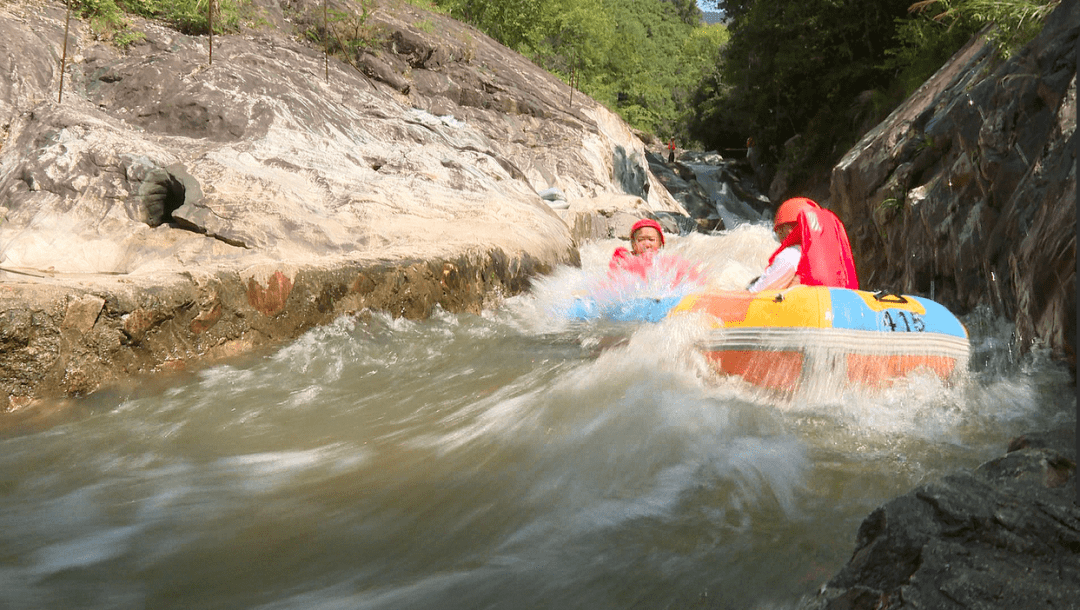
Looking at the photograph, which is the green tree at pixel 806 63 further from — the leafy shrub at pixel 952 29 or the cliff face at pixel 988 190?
the cliff face at pixel 988 190

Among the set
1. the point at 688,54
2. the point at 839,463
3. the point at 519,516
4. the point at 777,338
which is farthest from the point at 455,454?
the point at 688,54

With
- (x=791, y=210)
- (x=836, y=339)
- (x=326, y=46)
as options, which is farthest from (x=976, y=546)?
(x=326, y=46)

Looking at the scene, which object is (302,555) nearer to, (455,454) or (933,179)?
(455,454)

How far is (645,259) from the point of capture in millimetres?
7059

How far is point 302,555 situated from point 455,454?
3.51 feet

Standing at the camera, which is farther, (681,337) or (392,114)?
(392,114)

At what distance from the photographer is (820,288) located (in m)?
4.17

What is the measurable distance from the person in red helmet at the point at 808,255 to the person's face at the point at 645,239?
8.23 ft

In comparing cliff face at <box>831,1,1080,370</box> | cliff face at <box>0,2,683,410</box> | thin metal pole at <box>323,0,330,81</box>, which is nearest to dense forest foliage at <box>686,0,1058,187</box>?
cliff face at <box>831,1,1080,370</box>

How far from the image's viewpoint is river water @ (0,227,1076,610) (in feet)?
7.04

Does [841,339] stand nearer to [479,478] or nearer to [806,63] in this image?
[479,478]

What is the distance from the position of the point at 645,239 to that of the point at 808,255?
283cm

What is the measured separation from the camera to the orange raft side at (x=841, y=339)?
154 inches

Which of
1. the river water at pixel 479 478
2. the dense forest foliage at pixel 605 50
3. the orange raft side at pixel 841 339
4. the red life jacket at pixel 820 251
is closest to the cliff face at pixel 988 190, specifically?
the river water at pixel 479 478
